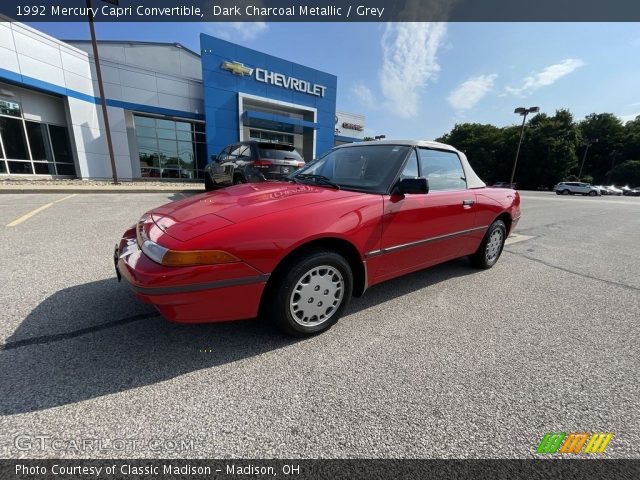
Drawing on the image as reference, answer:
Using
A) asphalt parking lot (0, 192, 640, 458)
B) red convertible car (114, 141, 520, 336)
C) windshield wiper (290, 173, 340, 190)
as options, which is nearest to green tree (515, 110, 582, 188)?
asphalt parking lot (0, 192, 640, 458)

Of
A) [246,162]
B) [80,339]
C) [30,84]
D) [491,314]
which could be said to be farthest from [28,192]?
[491,314]

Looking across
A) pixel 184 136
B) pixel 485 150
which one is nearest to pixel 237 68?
pixel 184 136

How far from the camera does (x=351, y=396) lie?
66.7 inches

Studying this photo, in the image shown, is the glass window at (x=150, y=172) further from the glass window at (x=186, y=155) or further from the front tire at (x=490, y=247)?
the front tire at (x=490, y=247)

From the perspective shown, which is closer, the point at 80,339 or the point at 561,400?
the point at 561,400

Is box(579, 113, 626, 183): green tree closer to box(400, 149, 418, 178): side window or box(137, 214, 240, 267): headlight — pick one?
box(400, 149, 418, 178): side window

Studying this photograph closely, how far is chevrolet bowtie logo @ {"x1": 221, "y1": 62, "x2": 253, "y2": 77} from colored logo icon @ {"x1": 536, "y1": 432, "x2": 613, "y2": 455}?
19550mm

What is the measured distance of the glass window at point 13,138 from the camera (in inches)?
456

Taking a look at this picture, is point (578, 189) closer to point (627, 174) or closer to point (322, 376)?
point (627, 174)

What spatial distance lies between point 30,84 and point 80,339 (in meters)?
15.4

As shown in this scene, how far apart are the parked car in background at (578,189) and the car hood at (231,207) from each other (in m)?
42.4

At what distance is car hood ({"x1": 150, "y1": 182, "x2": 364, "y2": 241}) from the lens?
1.89 metres

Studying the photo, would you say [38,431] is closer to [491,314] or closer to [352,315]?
[352,315]

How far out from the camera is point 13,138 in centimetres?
1190
